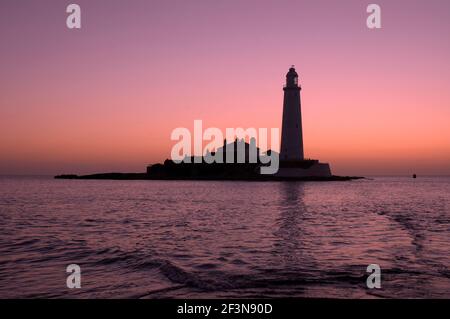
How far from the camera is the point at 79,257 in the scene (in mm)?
12078

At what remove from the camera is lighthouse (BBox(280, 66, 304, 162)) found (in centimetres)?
6969

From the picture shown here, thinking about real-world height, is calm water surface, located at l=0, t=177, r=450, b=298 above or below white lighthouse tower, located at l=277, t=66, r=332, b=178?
below

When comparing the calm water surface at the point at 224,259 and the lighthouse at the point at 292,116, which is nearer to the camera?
the calm water surface at the point at 224,259

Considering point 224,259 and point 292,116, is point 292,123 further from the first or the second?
point 224,259

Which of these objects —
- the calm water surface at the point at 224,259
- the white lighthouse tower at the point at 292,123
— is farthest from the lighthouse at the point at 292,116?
the calm water surface at the point at 224,259

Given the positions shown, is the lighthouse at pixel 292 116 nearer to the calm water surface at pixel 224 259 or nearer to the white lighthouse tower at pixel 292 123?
the white lighthouse tower at pixel 292 123

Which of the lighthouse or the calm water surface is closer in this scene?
the calm water surface

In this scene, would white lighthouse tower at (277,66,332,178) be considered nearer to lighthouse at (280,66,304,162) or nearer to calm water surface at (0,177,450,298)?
lighthouse at (280,66,304,162)

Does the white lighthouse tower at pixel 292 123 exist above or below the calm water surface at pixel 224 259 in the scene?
above

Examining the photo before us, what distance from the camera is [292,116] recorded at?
69625 mm

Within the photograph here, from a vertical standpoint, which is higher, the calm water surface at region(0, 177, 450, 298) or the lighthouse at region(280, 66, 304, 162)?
the lighthouse at region(280, 66, 304, 162)

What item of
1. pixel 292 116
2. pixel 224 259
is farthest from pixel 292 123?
pixel 224 259

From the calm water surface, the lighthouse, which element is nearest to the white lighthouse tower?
the lighthouse

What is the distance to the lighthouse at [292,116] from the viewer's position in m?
69.7
